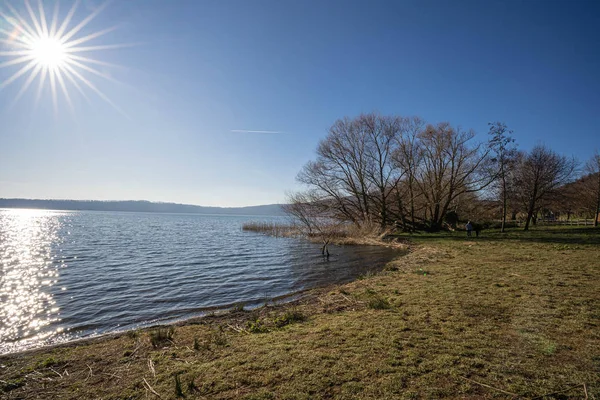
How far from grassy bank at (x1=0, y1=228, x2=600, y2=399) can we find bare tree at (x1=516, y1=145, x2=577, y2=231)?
94.7ft

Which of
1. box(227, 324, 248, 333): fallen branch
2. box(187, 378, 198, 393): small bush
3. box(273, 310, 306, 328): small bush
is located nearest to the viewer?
box(187, 378, 198, 393): small bush

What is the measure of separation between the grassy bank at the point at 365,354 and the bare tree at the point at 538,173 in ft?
94.7

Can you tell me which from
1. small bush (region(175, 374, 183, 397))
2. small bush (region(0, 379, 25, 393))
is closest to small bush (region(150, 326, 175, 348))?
small bush (region(0, 379, 25, 393))

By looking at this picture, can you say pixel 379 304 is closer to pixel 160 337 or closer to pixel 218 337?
pixel 218 337

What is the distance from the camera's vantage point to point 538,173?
29.8 meters

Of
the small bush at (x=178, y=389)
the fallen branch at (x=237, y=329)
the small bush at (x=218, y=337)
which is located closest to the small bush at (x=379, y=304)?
the fallen branch at (x=237, y=329)

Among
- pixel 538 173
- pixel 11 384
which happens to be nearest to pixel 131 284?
pixel 11 384

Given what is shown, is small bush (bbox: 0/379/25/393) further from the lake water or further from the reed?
the reed

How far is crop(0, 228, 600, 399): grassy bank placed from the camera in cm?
337

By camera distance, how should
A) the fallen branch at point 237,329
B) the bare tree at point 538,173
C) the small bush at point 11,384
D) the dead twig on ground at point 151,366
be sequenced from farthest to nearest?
the bare tree at point 538,173
the fallen branch at point 237,329
the small bush at point 11,384
the dead twig on ground at point 151,366

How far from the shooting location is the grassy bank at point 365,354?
133 inches

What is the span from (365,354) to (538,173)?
3588 cm

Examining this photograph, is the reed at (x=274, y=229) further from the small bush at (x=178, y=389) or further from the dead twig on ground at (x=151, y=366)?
the small bush at (x=178, y=389)

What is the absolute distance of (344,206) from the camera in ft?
114
